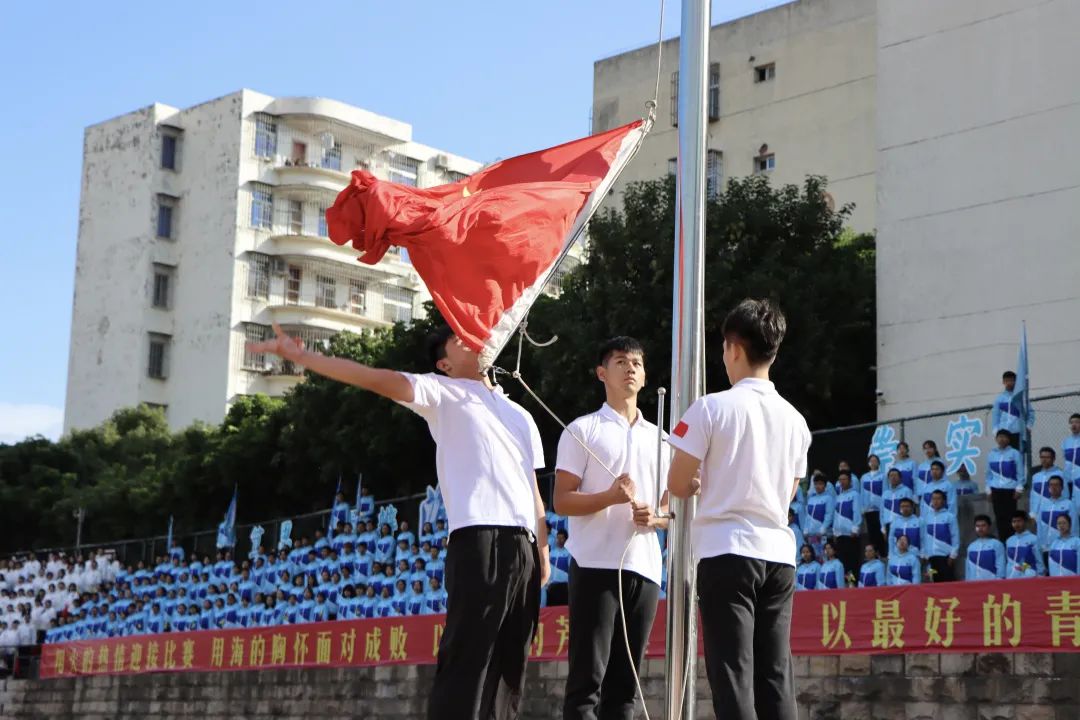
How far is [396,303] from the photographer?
52.5 m

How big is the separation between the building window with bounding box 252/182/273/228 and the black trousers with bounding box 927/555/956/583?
38223 mm

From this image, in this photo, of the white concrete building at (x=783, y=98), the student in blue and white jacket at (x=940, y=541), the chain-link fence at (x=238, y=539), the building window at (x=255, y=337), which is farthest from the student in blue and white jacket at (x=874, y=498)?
the building window at (x=255, y=337)

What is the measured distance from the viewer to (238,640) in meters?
20.3

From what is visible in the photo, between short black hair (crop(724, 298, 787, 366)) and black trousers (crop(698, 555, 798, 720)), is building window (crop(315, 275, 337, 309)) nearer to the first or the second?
short black hair (crop(724, 298, 787, 366))

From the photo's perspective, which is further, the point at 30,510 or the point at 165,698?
the point at 30,510

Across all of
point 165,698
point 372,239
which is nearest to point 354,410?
point 165,698

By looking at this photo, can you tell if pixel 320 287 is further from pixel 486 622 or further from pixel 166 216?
pixel 486 622

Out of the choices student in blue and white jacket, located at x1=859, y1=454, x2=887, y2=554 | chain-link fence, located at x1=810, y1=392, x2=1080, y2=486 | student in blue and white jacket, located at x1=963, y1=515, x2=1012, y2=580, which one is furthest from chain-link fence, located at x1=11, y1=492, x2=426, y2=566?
student in blue and white jacket, located at x1=963, y1=515, x2=1012, y2=580

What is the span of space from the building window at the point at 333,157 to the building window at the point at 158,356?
772 cm

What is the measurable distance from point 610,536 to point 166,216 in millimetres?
46547

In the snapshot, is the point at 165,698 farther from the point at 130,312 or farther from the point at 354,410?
the point at 130,312

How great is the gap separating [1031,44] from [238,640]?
13.1 meters

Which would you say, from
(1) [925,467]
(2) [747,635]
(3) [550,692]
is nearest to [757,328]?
(2) [747,635]

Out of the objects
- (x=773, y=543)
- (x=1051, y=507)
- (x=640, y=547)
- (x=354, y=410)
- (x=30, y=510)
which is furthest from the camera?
(x=30, y=510)
